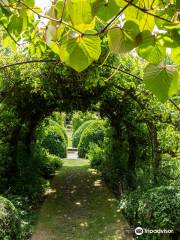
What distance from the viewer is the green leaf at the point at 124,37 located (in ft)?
1.94

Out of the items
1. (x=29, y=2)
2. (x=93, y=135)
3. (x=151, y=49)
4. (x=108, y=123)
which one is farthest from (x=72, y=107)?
(x=151, y=49)

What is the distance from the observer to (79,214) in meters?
7.45

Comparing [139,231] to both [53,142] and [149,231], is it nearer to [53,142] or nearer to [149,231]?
[149,231]

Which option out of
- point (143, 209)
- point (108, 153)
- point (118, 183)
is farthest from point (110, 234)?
point (108, 153)

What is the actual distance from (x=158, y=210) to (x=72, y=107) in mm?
5030

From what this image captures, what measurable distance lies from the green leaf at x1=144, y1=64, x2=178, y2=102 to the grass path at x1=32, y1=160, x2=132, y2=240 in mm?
5518

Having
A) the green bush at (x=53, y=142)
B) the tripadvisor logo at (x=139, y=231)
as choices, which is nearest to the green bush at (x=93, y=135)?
the green bush at (x=53, y=142)

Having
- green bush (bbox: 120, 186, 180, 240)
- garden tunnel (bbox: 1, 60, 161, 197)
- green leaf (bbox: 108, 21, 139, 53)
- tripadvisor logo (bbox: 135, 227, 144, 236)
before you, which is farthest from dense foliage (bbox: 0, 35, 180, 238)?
green leaf (bbox: 108, 21, 139, 53)

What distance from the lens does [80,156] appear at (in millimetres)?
18969

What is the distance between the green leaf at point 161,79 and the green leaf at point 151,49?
2cm

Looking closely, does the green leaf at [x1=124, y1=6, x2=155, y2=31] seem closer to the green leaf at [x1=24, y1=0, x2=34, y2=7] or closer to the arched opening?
the green leaf at [x1=24, y1=0, x2=34, y2=7]

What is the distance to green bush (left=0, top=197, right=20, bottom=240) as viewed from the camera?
191 inches

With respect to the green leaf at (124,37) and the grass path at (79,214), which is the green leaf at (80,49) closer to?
the green leaf at (124,37)

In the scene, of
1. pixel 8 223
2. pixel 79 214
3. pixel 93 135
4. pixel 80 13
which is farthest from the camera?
pixel 93 135
